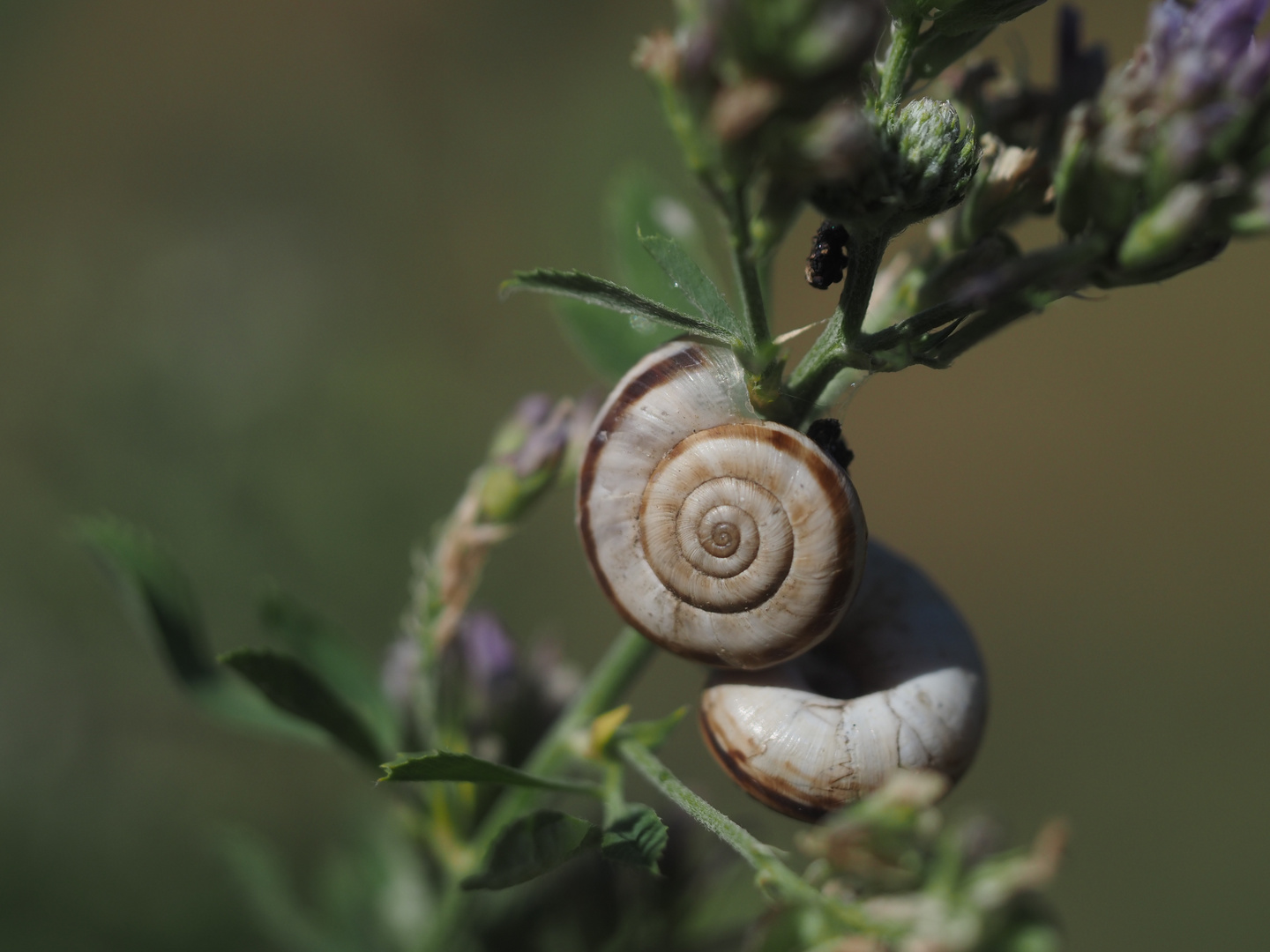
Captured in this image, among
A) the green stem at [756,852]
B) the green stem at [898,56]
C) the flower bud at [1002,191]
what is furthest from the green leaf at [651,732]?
the green stem at [898,56]

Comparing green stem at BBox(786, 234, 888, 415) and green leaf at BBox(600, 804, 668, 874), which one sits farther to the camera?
green leaf at BBox(600, 804, 668, 874)

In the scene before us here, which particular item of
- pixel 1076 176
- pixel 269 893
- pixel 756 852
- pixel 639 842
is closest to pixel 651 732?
pixel 639 842

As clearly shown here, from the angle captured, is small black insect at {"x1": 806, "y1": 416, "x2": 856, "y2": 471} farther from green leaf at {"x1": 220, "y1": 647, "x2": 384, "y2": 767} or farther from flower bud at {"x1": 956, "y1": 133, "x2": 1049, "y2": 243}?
green leaf at {"x1": 220, "y1": 647, "x2": 384, "y2": 767}

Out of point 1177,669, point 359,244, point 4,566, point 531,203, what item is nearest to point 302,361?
point 4,566

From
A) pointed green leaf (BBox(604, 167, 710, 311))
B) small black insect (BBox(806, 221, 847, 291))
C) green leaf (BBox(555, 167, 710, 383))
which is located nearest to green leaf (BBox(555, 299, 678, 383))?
green leaf (BBox(555, 167, 710, 383))

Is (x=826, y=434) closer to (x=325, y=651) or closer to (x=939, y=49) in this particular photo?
(x=939, y=49)

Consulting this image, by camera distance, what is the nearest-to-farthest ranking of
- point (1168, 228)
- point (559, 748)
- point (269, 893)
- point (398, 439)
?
point (1168, 228), point (559, 748), point (269, 893), point (398, 439)
